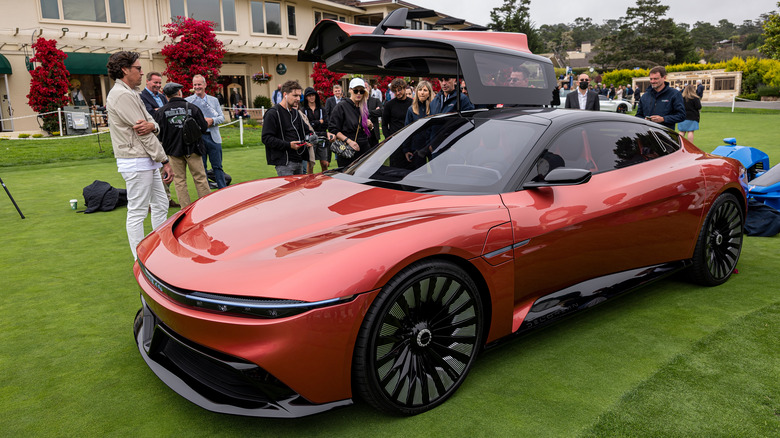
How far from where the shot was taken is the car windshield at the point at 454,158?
122 inches

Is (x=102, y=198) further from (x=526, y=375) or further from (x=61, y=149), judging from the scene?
(x=61, y=149)

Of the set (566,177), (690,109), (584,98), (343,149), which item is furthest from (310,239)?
(690,109)

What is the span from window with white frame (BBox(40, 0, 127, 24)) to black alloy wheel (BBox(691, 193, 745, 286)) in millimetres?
25329

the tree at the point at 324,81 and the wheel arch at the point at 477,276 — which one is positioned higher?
the tree at the point at 324,81

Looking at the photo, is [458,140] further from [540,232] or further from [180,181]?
[180,181]

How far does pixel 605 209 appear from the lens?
10.6ft

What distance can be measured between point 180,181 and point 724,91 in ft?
163

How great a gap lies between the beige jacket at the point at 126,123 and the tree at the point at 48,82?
1706 centimetres

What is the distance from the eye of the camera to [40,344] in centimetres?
341

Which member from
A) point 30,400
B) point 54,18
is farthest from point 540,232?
point 54,18

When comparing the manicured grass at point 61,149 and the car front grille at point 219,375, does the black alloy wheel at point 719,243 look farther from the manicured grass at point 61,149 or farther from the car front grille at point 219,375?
the manicured grass at point 61,149

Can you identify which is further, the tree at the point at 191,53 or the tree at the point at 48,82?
the tree at the point at 191,53

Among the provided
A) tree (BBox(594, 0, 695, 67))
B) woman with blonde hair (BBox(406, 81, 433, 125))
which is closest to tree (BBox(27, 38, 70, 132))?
woman with blonde hair (BBox(406, 81, 433, 125))

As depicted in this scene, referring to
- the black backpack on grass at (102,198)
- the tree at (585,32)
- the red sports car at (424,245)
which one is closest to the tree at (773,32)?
the red sports car at (424,245)
